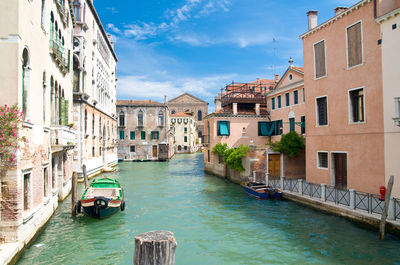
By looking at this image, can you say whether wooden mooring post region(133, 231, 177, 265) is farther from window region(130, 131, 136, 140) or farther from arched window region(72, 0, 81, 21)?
window region(130, 131, 136, 140)

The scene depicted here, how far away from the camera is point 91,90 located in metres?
22.9

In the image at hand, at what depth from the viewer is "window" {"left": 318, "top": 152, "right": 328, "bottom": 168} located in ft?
44.9

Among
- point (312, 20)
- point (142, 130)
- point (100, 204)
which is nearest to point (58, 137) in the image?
point (100, 204)

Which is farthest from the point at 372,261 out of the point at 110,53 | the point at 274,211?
the point at 110,53

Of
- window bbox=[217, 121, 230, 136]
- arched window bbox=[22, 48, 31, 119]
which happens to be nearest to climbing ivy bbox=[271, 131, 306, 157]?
window bbox=[217, 121, 230, 136]

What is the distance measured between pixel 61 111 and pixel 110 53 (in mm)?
22758

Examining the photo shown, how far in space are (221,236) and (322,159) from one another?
710cm

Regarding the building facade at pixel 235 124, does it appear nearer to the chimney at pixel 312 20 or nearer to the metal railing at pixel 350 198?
the metal railing at pixel 350 198

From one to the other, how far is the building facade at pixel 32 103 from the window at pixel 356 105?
1132 centimetres

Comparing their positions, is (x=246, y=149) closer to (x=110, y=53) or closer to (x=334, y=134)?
(x=334, y=134)

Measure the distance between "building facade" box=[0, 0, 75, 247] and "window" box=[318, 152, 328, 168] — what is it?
36.2 feet

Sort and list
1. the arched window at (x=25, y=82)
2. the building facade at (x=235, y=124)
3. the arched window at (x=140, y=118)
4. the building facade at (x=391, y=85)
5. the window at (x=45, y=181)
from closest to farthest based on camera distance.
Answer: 1. the arched window at (x=25, y=82)
2. the window at (x=45, y=181)
3. the building facade at (x=391, y=85)
4. the building facade at (x=235, y=124)
5. the arched window at (x=140, y=118)

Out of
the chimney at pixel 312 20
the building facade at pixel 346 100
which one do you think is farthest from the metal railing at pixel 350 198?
A: the chimney at pixel 312 20

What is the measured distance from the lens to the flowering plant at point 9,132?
6465 mm
